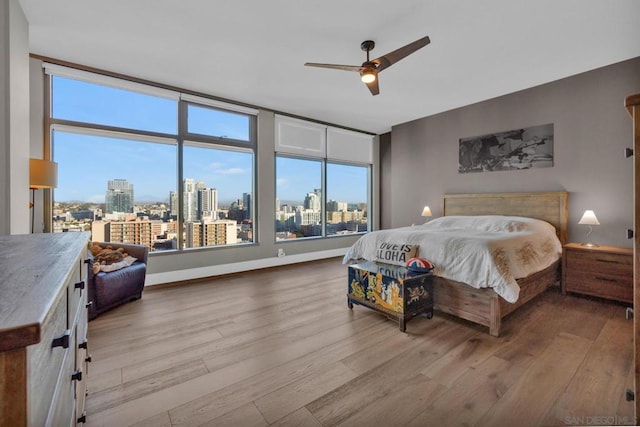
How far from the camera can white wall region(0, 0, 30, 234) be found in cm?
223

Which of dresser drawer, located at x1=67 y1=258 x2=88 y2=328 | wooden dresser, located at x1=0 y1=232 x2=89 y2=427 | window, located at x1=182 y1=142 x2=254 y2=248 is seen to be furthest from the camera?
window, located at x1=182 y1=142 x2=254 y2=248

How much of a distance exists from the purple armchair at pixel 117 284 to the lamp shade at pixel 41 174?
35.3 inches

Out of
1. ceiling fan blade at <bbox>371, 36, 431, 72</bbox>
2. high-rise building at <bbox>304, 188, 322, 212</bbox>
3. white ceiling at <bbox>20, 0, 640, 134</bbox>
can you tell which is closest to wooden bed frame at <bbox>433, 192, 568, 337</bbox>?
white ceiling at <bbox>20, 0, 640, 134</bbox>

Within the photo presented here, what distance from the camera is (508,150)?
4379 millimetres

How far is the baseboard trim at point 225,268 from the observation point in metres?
3.98

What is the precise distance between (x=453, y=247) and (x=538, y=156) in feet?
8.43

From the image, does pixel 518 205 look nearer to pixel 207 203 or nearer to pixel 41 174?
pixel 207 203

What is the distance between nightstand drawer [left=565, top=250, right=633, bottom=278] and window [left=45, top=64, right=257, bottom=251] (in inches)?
177

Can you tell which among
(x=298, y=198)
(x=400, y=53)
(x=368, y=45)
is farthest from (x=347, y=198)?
(x=400, y=53)

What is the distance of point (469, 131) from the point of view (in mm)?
4844

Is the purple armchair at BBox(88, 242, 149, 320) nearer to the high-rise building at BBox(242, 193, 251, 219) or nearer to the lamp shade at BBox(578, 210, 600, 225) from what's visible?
the high-rise building at BBox(242, 193, 251, 219)

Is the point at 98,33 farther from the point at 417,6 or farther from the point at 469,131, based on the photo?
the point at 469,131

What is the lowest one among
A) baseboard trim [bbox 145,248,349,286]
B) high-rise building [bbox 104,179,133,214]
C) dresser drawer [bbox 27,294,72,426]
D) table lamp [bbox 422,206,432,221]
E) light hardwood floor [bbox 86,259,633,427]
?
light hardwood floor [bbox 86,259,633,427]

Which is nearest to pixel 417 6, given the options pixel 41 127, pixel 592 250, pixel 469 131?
pixel 469 131
